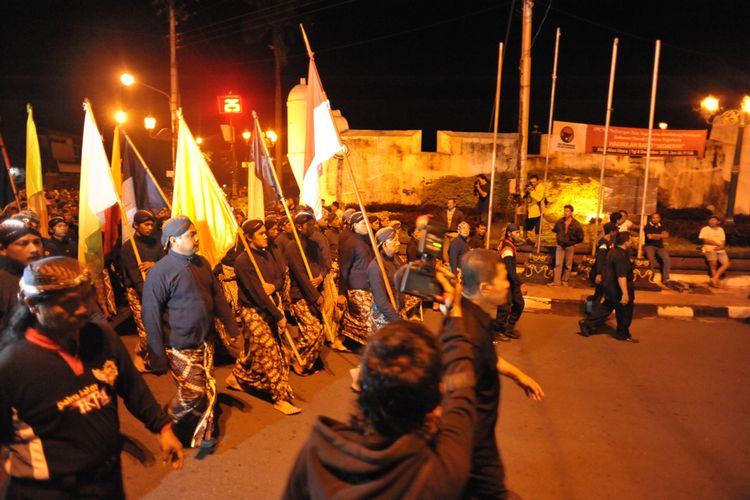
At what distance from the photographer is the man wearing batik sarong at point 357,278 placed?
7090mm

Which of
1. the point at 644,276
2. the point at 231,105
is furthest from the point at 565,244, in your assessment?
the point at 231,105

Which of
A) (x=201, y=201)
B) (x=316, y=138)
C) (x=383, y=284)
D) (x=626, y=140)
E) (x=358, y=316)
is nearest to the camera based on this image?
(x=201, y=201)

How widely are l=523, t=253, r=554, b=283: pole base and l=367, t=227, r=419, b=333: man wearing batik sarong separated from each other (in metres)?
5.67

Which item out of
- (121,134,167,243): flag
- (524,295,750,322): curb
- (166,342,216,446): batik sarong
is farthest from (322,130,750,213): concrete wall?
(166,342,216,446): batik sarong

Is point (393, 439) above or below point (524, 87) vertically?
below

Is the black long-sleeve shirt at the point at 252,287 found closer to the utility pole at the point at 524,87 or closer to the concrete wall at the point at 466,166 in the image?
the utility pole at the point at 524,87

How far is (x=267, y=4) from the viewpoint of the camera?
27.7 meters

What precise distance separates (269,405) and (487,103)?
26.4 m

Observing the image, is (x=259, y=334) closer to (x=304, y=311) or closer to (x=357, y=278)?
(x=304, y=311)

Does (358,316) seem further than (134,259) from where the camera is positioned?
Yes

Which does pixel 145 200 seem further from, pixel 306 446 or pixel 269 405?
pixel 306 446

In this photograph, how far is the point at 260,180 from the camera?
7430 millimetres

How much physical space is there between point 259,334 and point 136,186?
268 cm

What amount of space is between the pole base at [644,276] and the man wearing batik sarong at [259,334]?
8532mm
